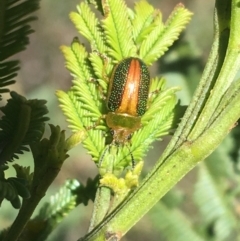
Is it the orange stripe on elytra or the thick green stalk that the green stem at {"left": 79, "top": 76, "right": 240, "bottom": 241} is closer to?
the thick green stalk

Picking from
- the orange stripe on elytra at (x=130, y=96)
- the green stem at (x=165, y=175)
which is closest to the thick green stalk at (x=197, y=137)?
the green stem at (x=165, y=175)

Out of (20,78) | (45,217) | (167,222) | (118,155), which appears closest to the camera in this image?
(118,155)

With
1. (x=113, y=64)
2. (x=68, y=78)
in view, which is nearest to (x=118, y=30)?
(x=113, y=64)

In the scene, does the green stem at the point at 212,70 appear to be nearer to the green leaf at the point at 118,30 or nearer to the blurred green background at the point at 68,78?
the green leaf at the point at 118,30

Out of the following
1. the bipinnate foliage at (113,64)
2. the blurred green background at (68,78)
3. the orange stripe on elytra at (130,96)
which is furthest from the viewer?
the blurred green background at (68,78)

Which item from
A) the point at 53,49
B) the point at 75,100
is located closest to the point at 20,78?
the point at 53,49

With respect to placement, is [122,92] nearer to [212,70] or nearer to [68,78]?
[212,70]

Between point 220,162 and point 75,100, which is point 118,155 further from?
point 220,162

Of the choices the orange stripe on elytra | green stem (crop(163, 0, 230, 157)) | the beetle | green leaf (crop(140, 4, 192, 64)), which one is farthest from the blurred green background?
green stem (crop(163, 0, 230, 157))
